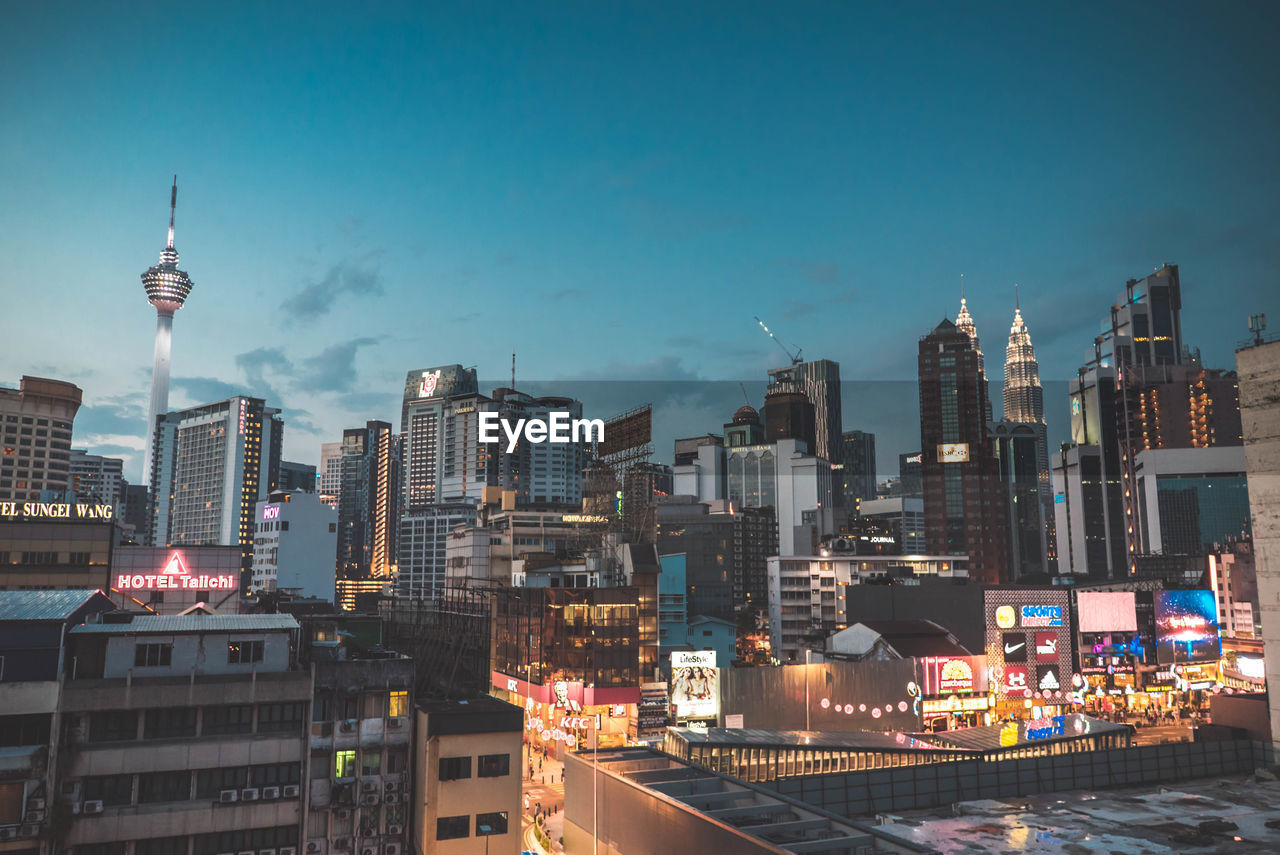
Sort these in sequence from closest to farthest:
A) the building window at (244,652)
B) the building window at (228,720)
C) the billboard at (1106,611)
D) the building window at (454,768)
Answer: the building window at (228,720)
the building window at (244,652)
the building window at (454,768)
the billboard at (1106,611)

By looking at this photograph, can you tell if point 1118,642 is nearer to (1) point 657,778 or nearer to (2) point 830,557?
(2) point 830,557

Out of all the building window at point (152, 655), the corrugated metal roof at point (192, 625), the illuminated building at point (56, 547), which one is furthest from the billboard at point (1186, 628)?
the illuminated building at point (56, 547)

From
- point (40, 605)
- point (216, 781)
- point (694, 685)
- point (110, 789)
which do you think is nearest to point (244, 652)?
point (216, 781)

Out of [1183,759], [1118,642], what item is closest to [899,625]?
[1118,642]

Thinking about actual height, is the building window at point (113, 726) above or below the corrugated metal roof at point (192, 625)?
below

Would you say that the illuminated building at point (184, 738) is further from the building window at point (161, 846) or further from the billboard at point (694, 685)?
the billboard at point (694, 685)

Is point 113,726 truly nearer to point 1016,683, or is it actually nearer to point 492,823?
point 492,823
